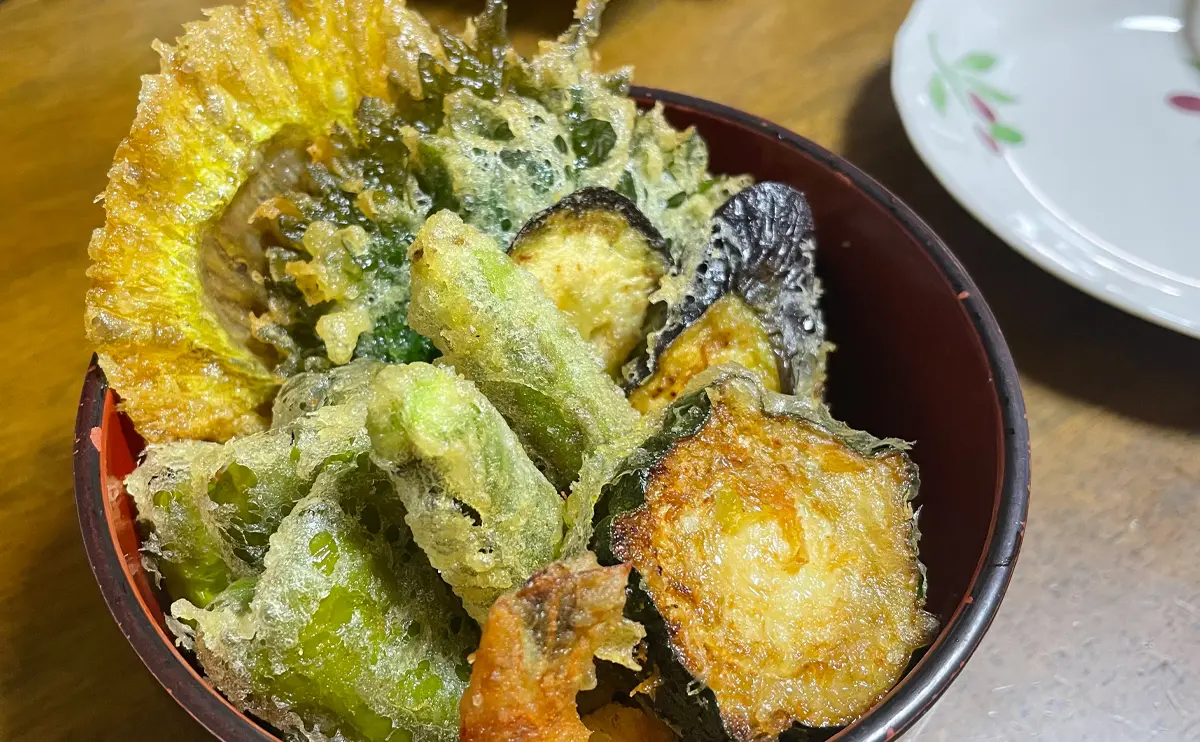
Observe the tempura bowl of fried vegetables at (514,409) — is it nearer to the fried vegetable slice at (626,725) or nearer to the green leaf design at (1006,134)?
the fried vegetable slice at (626,725)

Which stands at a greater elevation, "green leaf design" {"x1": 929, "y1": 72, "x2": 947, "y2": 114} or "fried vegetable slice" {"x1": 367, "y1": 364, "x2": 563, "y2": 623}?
"fried vegetable slice" {"x1": 367, "y1": 364, "x2": 563, "y2": 623}

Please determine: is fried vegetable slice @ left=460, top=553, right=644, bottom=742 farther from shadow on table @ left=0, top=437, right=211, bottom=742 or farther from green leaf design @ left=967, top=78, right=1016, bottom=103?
green leaf design @ left=967, top=78, right=1016, bottom=103

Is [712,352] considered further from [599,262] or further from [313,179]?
[313,179]

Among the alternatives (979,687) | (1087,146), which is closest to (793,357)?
(979,687)

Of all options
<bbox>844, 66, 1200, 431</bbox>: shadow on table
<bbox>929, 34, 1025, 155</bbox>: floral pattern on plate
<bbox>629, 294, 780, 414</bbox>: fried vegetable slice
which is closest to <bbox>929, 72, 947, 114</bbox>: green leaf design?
<bbox>929, 34, 1025, 155</bbox>: floral pattern on plate

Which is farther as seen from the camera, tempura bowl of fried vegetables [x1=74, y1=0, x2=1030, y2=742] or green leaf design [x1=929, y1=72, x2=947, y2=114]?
green leaf design [x1=929, y1=72, x2=947, y2=114]

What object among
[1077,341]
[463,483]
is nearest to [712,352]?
[463,483]
